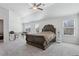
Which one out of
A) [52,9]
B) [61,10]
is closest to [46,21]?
[52,9]

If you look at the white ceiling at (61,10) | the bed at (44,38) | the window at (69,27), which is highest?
the white ceiling at (61,10)

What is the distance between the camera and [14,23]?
2686mm

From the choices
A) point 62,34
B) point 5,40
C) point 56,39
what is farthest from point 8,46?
point 62,34

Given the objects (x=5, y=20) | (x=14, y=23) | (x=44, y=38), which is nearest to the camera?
(x=14, y=23)

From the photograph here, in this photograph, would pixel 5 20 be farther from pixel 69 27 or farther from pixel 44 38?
pixel 69 27

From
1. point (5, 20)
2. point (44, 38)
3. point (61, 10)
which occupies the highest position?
point (61, 10)

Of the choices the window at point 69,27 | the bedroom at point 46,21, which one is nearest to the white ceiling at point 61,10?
the bedroom at point 46,21

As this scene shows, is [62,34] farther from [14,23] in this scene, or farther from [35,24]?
[14,23]

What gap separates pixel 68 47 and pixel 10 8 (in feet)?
7.27

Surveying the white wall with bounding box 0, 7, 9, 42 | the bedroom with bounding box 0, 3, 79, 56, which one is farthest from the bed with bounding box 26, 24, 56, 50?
the white wall with bounding box 0, 7, 9, 42

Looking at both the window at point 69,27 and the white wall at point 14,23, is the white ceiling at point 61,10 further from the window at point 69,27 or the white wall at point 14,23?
the white wall at point 14,23

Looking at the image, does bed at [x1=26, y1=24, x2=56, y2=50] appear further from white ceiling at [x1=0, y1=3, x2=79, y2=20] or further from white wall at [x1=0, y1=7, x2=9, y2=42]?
white wall at [x1=0, y1=7, x2=9, y2=42]

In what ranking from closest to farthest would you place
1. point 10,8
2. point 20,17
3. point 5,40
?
point 10,8, point 20,17, point 5,40

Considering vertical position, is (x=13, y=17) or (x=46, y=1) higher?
(x=46, y=1)
